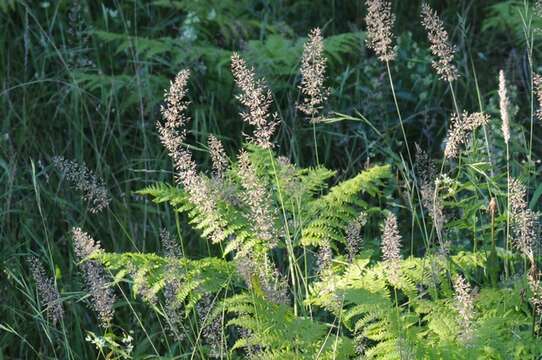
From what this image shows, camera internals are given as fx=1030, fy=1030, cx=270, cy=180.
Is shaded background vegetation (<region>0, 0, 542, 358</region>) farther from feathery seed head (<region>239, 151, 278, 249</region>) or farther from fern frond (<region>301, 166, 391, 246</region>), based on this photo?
feathery seed head (<region>239, 151, 278, 249</region>)

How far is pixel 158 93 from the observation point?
5184 mm

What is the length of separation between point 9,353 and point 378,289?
166cm

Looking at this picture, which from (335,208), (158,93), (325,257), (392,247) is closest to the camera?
(392,247)

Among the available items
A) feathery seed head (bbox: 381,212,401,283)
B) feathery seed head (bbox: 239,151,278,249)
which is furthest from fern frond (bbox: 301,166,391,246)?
feathery seed head (bbox: 239,151,278,249)

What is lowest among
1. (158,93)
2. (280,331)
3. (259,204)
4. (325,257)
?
(280,331)

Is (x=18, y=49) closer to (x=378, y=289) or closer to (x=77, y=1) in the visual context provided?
(x=77, y=1)

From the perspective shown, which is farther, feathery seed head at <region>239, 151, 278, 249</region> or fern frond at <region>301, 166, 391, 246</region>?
fern frond at <region>301, 166, 391, 246</region>

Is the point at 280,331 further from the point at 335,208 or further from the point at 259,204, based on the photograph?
the point at 335,208

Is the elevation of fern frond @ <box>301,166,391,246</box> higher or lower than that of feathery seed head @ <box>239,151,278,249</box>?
lower

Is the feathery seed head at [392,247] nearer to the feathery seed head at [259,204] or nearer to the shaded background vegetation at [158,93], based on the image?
the feathery seed head at [259,204]

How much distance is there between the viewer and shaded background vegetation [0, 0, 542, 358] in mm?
4344

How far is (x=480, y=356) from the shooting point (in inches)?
101

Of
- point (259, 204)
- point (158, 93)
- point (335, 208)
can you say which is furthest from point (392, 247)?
point (158, 93)

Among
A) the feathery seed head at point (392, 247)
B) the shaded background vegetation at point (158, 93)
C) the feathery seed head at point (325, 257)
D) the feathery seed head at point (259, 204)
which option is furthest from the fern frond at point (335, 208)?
the shaded background vegetation at point (158, 93)
